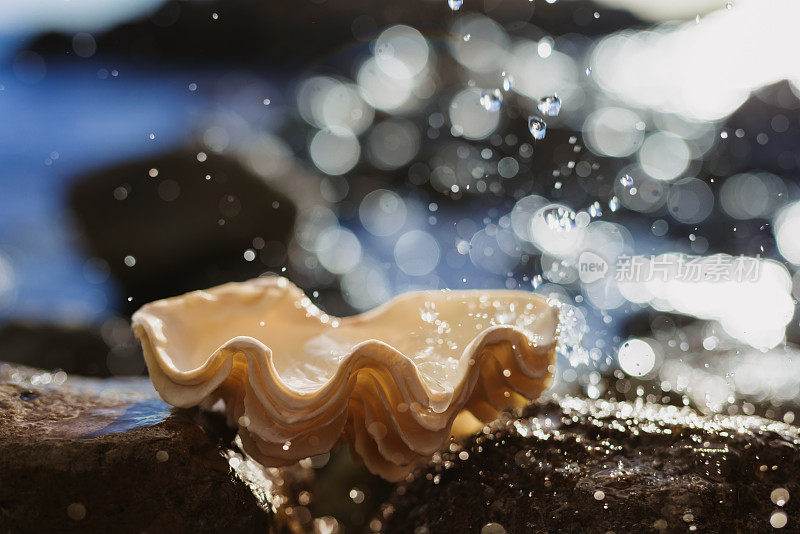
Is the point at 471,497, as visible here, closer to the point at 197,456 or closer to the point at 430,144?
the point at 197,456

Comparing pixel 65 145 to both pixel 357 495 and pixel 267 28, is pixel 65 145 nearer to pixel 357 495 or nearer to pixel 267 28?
pixel 267 28

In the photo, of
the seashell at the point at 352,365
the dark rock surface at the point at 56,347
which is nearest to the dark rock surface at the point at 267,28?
the dark rock surface at the point at 56,347

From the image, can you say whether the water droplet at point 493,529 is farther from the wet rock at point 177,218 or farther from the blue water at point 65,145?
the blue water at point 65,145

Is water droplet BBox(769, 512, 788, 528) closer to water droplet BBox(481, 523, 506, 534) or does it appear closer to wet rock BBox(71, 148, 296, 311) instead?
water droplet BBox(481, 523, 506, 534)

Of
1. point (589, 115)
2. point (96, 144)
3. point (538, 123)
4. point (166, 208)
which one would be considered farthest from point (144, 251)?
point (589, 115)

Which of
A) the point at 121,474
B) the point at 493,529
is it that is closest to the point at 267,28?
the point at 121,474
